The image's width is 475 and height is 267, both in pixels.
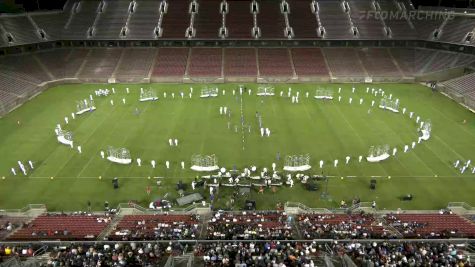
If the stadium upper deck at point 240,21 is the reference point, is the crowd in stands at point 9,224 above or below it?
below

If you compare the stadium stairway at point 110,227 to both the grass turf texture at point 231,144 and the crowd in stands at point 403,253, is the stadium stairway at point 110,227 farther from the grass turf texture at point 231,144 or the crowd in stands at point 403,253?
the crowd in stands at point 403,253

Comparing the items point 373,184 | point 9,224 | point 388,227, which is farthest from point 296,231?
point 9,224

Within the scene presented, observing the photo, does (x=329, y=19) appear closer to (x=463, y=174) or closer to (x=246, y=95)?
(x=246, y=95)

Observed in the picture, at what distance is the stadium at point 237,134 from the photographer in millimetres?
22859

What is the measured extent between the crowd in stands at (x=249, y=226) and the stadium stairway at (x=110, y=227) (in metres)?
7.08

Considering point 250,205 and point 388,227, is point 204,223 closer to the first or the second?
point 250,205

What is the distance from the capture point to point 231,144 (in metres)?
40.1

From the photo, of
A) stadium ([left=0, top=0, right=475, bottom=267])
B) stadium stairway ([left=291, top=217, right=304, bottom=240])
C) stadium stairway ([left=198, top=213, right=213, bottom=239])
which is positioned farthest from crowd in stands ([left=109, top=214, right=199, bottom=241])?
stadium stairway ([left=291, top=217, right=304, bottom=240])

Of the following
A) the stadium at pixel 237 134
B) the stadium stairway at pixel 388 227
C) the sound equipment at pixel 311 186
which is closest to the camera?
the stadium at pixel 237 134

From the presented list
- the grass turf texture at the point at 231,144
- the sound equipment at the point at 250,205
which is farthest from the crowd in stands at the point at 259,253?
the grass turf texture at the point at 231,144

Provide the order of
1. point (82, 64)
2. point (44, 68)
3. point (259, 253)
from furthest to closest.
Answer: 1. point (82, 64)
2. point (44, 68)
3. point (259, 253)

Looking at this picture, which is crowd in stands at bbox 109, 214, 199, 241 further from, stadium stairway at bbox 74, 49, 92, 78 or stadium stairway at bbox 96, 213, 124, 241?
stadium stairway at bbox 74, 49, 92, 78

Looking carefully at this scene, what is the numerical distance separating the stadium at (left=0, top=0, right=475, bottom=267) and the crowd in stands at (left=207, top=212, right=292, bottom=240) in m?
0.17

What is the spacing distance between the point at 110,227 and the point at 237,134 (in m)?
20.5
